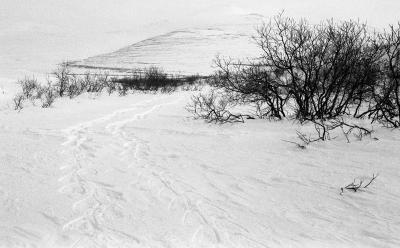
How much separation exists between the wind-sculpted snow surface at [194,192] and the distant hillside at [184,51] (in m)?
49.8

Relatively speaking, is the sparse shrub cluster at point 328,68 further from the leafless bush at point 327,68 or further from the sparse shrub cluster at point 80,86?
the sparse shrub cluster at point 80,86

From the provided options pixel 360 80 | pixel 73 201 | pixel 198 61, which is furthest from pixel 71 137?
pixel 198 61

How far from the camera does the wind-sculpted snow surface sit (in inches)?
146

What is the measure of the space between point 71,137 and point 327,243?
633 centimetres

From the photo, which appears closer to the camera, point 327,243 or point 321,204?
point 327,243

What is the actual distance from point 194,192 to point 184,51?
80192mm

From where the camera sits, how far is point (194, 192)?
497cm

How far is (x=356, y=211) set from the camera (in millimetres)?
4352

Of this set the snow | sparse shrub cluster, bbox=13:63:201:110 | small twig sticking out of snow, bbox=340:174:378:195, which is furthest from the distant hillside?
A: small twig sticking out of snow, bbox=340:174:378:195

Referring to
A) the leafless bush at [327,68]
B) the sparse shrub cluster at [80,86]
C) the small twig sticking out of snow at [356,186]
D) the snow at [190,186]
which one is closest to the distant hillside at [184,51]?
the sparse shrub cluster at [80,86]

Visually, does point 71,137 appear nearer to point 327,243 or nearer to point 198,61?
point 327,243

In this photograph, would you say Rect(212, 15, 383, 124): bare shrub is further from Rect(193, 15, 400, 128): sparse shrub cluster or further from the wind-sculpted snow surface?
the wind-sculpted snow surface

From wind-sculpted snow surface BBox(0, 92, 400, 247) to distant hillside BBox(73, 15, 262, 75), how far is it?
49.8 metres

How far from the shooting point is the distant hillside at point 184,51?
2665 inches
